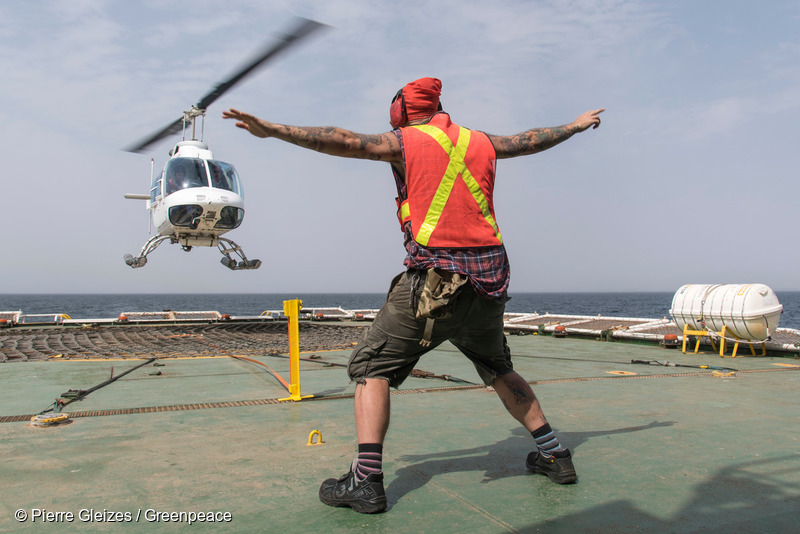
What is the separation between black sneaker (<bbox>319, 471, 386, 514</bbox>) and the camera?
2.35 metres

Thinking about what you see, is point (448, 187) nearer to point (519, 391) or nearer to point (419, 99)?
point (419, 99)

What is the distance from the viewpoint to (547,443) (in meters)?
2.74

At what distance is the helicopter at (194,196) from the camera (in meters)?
14.5

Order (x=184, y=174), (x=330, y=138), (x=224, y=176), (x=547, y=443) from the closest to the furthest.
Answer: (x=330, y=138) → (x=547, y=443) → (x=184, y=174) → (x=224, y=176)

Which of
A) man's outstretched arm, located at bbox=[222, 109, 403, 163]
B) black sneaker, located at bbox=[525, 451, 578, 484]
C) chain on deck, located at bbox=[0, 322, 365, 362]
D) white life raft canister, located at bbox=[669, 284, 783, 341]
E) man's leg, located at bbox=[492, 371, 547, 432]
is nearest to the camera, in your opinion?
man's outstretched arm, located at bbox=[222, 109, 403, 163]

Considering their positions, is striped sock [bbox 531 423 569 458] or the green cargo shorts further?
striped sock [bbox 531 423 569 458]

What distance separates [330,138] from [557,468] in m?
1.87

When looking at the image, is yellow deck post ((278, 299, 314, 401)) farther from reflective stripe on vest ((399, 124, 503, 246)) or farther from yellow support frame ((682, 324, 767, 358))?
yellow support frame ((682, 324, 767, 358))

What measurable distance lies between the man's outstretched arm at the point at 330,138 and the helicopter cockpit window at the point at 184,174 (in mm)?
13079

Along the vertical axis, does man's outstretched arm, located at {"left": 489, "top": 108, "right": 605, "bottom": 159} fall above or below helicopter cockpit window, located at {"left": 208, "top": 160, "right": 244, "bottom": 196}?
below

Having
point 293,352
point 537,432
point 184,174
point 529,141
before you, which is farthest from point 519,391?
point 184,174

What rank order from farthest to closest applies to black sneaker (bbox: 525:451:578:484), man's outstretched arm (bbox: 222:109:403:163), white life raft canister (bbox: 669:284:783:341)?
white life raft canister (bbox: 669:284:783:341) → black sneaker (bbox: 525:451:578:484) → man's outstretched arm (bbox: 222:109:403:163)

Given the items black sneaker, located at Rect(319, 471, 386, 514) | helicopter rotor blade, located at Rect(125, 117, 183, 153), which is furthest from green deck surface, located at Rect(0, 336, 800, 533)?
helicopter rotor blade, located at Rect(125, 117, 183, 153)

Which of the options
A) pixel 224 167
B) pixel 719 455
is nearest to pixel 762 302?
pixel 719 455
